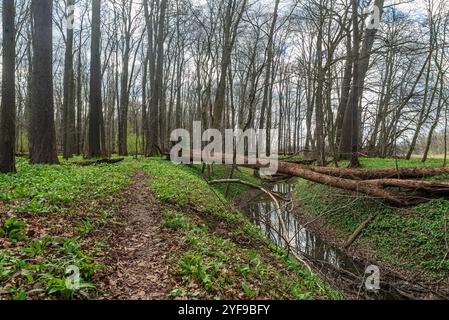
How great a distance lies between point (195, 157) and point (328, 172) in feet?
25.7

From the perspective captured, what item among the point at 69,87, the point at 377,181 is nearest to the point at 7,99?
the point at 377,181

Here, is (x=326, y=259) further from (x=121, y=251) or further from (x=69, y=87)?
(x=69, y=87)

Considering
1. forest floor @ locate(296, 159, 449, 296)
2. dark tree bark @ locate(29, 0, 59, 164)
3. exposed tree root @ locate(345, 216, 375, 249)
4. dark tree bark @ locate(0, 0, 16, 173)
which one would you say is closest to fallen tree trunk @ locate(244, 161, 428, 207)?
forest floor @ locate(296, 159, 449, 296)

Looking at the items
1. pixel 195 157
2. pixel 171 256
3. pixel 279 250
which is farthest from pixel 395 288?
pixel 195 157

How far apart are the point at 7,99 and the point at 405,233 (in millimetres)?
10740

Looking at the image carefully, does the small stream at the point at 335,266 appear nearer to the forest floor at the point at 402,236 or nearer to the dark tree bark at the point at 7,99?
the forest floor at the point at 402,236

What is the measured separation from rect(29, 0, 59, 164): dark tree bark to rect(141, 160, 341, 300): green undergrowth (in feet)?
15.3

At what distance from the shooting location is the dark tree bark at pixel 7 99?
23.7 feet

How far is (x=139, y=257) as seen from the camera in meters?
4.05

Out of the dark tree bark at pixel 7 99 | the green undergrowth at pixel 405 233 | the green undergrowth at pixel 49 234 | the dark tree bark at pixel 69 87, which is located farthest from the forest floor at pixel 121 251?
the dark tree bark at pixel 69 87

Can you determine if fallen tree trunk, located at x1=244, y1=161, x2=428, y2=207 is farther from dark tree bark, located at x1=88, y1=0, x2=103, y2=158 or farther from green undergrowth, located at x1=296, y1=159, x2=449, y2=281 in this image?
dark tree bark, located at x1=88, y1=0, x2=103, y2=158

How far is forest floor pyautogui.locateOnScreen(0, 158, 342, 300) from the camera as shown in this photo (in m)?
2.99
